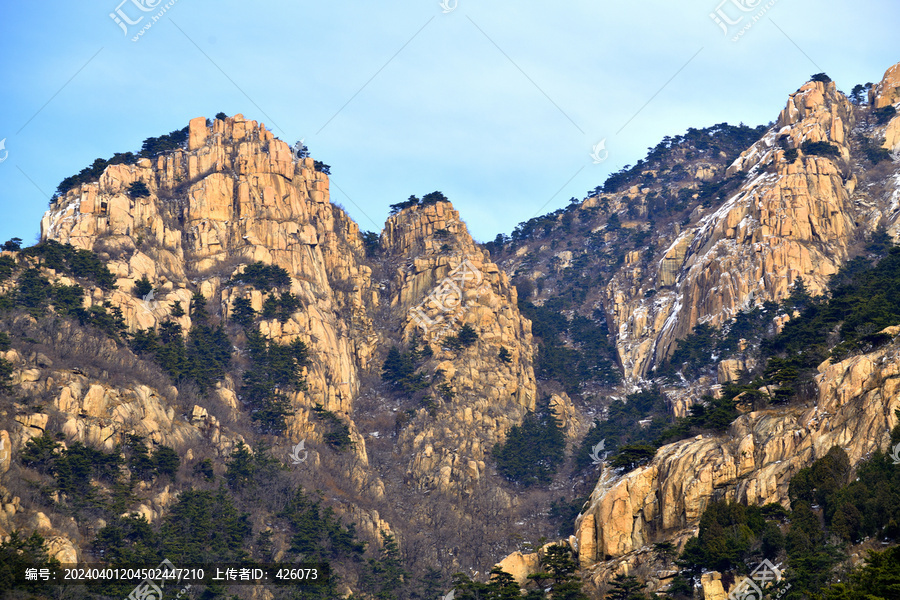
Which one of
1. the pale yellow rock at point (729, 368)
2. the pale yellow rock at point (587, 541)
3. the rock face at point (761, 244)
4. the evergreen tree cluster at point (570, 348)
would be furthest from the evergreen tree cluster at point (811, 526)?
the evergreen tree cluster at point (570, 348)

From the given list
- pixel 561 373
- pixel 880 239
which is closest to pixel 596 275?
pixel 561 373

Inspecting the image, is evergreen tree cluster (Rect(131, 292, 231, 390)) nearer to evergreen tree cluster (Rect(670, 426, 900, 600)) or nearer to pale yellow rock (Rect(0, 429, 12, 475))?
pale yellow rock (Rect(0, 429, 12, 475))

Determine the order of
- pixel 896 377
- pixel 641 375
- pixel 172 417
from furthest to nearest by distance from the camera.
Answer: pixel 641 375 < pixel 172 417 < pixel 896 377

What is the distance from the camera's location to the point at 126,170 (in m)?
104

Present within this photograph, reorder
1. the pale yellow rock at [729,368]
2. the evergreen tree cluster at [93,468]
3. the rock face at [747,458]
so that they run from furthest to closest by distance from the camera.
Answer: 1. the pale yellow rock at [729,368]
2. the evergreen tree cluster at [93,468]
3. the rock face at [747,458]

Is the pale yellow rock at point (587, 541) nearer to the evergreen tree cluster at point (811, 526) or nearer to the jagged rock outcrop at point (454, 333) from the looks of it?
the evergreen tree cluster at point (811, 526)

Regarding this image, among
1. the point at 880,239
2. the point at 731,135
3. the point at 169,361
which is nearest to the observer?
the point at 169,361

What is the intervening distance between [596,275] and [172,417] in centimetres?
7774

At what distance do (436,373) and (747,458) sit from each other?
1997 inches

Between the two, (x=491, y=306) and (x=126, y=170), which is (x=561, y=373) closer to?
(x=491, y=306)

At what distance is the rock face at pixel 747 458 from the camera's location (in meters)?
52.8

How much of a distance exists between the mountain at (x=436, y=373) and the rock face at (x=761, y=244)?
1.18 feet

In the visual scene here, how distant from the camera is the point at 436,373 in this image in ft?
339

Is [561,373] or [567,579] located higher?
[561,373]
